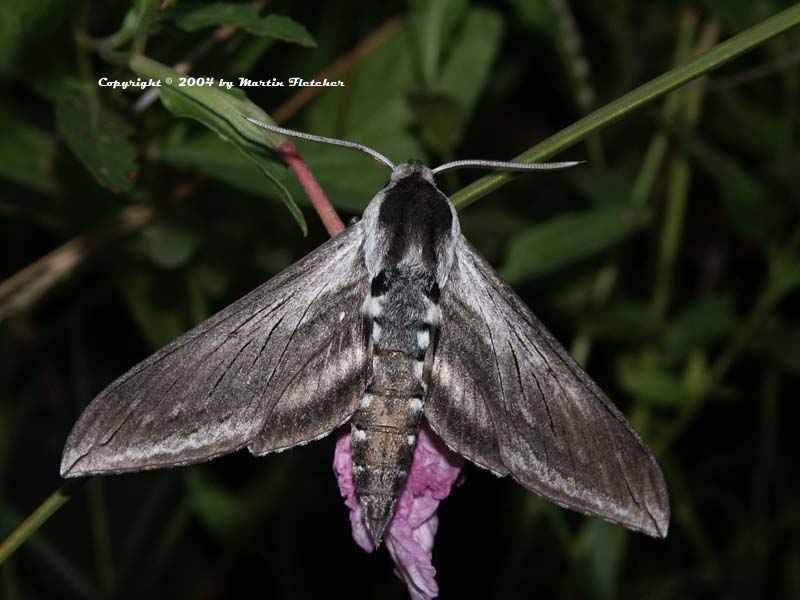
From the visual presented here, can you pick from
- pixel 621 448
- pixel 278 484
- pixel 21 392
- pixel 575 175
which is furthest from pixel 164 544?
pixel 621 448

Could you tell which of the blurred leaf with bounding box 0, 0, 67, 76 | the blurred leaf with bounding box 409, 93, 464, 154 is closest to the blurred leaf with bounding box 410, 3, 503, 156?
the blurred leaf with bounding box 409, 93, 464, 154

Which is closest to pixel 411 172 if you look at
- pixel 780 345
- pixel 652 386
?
pixel 652 386

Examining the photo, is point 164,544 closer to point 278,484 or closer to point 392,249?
point 278,484

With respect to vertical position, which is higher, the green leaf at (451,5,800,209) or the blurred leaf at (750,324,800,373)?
the green leaf at (451,5,800,209)

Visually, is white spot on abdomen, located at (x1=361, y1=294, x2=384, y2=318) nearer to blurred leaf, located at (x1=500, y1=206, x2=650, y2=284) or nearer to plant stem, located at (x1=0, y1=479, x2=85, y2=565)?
plant stem, located at (x1=0, y1=479, x2=85, y2=565)

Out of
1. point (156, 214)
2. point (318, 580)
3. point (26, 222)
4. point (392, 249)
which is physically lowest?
point (318, 580)

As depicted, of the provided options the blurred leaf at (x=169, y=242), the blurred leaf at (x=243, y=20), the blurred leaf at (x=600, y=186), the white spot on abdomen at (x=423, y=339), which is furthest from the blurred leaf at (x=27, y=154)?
the blurred leaf at (x=600, y=186)

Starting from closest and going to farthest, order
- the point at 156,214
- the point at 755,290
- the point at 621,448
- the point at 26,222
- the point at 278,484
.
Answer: the point at 621,448 → the point at 156,214 → the point at 278,484 → the point at 26,222 → the point at 755,290
